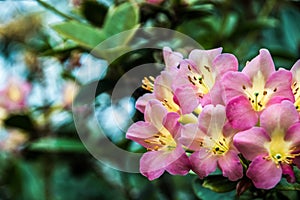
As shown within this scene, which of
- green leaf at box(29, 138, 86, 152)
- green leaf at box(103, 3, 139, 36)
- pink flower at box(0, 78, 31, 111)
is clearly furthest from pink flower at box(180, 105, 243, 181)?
pink flower at box(0, 78, 31, 111)

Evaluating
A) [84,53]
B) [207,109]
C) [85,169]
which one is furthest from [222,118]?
[85,169]

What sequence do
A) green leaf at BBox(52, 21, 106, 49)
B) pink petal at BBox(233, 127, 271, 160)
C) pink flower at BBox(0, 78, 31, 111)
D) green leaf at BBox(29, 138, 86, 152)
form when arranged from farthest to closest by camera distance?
pink flower at BBox(0, 78, 31, 111), green leaf at BBox(29, 138, 86, 152), green leaf at BBox(52, 21, 106, 49), pink petal at BBox(233, 127, 271, 160)

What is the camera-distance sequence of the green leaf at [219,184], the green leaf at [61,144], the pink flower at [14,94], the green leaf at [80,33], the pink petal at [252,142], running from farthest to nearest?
the pink flower at [14,94] → the green leaf at [61,144] → the green leaf at [80,33] → the green leaf at [219,184] → the pink petal at [252,142]

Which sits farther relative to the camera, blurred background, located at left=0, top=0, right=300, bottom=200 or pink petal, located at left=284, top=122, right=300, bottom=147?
blurred background, located at left=0, top=0, right=300, bottom=200

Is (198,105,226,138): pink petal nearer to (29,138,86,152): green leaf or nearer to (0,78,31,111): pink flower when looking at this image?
(29,138,86,152): green leaf

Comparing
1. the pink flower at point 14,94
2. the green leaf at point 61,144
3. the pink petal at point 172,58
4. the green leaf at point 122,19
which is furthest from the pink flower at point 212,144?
the pink flower at point 14,94

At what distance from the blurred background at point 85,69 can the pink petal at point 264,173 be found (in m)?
0.15

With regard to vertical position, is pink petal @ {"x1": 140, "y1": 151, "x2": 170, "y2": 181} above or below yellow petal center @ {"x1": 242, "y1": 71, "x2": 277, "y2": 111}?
below

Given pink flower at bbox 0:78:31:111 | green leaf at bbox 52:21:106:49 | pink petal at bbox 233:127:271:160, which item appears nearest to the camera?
pink petal at bbox 233:127:271:160

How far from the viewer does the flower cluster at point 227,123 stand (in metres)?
0.67

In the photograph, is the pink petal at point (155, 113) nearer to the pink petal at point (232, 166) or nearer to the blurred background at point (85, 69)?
the pink petal at point (232, 166)

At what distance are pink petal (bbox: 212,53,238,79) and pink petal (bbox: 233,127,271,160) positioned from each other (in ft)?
0.26

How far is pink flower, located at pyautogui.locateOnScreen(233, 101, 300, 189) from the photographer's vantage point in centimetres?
66

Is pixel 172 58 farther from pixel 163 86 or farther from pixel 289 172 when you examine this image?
pixel 289 172
